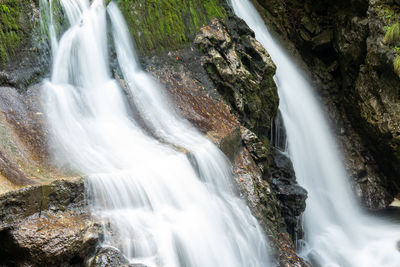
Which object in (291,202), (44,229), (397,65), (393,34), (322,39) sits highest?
(322,39)

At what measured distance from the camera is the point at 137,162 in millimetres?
6137

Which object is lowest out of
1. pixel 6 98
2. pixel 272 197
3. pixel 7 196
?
pixel 7 196

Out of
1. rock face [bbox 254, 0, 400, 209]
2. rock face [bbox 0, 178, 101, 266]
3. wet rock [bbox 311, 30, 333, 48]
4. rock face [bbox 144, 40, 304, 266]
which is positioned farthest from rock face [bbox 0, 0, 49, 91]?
wet rock [bbox 311, 30, 333, 48]

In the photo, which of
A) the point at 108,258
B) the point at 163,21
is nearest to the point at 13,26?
the point at 163,21

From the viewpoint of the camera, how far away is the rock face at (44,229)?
4344 mm

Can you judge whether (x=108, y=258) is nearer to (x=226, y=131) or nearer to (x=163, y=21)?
(x=226, y=131)

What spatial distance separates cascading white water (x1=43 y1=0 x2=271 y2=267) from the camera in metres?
5.28

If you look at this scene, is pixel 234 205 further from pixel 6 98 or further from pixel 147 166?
pixel 6 98

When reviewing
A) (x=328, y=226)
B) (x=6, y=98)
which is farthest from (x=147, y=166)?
(x=328, y=226)

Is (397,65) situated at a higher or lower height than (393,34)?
lower

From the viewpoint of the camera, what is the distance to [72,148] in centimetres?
623

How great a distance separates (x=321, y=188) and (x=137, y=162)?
6.34m

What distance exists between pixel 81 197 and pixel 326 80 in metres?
9.96

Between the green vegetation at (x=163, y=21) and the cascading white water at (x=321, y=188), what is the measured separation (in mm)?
2130
